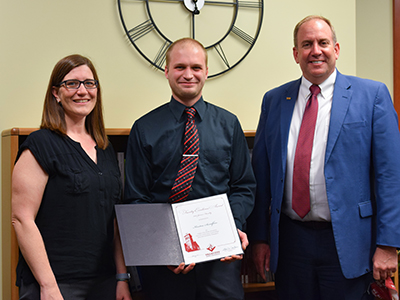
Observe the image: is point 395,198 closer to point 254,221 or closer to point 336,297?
point 336,297

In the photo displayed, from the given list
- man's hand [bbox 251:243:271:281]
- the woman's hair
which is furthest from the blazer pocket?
the woman's hair

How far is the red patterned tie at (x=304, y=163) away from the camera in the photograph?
1.65 m

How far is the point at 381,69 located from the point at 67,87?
2325mm

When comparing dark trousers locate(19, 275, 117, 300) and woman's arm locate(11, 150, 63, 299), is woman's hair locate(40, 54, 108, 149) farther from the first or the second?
dark trousers locate(19, 275, 117, 300)

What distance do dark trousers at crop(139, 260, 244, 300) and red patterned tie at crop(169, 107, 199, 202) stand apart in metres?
0.31

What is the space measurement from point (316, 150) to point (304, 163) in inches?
3.1

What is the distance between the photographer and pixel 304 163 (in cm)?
167

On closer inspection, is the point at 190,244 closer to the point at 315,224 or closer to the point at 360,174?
the point at 315,224

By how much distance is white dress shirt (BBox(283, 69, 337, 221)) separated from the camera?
64.9 inches

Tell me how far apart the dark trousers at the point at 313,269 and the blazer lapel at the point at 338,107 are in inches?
13.5

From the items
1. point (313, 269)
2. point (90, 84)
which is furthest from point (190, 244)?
point (90, 84)

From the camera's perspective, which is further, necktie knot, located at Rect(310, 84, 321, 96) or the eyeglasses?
necktie knot, located at Rect(310, 84, 321, 96)

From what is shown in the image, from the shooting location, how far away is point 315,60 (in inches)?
67.6

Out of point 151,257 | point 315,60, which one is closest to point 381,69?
point 315,60
